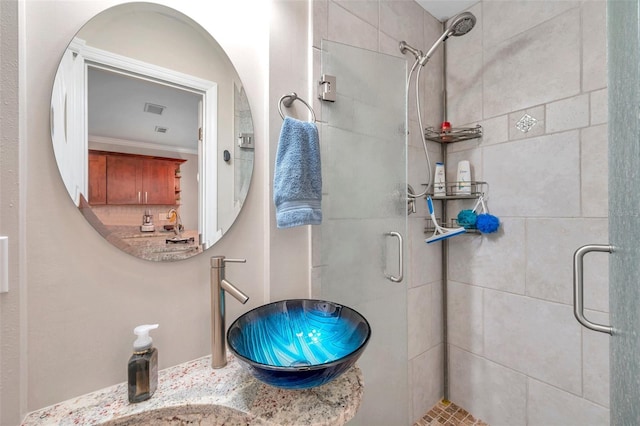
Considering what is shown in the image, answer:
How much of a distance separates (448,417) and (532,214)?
129 centimetres

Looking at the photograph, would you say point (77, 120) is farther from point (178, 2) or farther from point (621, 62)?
point (621, 62)

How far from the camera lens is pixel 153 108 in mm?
819

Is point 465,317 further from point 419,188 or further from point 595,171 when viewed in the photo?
point 595,171

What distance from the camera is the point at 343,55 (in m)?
1.12

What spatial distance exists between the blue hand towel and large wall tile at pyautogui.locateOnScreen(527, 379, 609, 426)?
145 centimetres

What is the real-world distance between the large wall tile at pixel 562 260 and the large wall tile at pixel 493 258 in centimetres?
5

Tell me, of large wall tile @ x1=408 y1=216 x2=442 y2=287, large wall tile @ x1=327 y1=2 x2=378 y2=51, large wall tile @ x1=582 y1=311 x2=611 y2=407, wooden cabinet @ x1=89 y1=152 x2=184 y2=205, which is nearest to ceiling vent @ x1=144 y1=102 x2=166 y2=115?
wooden cabinet @ x1=89 y1=152 x2=184 y2=205

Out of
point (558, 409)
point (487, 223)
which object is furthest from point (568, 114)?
point (558, 409)

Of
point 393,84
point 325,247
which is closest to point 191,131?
point 325,247

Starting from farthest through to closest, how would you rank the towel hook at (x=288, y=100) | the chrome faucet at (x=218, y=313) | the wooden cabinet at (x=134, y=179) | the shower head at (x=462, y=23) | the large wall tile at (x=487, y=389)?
1. the large wall tile at (x=487, y=389)
2. the shower head at (x=462, y=23)
3. the towel hook at (x=288, y=100)
4. the chrome faucet at (x=218, y=313)
5. the wooden cabinet at (x=134, y=179)

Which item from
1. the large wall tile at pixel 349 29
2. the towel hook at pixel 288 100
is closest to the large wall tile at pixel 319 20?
the large wall tile at pixel 349 29

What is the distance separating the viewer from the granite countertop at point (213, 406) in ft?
2.03

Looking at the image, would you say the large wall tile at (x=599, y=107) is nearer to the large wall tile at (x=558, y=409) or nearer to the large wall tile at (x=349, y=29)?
the large wall tile at (x=349, y=29)

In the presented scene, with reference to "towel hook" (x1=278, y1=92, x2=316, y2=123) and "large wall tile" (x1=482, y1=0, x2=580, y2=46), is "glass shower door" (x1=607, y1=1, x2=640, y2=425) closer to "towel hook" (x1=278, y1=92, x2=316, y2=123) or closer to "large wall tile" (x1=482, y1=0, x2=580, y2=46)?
"towel hook" (x1=278, y1=92, x2=316, y2=123)
